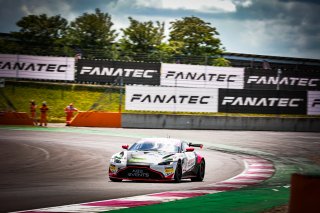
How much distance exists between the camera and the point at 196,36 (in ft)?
176

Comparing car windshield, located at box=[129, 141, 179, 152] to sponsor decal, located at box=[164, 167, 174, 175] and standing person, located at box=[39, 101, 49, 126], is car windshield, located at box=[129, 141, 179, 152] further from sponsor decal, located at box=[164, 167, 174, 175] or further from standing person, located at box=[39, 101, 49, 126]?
standing person, located at box=[39, 101, 49, 126]

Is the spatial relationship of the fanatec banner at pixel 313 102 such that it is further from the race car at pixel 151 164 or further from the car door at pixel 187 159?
the race car at pixel 151 164

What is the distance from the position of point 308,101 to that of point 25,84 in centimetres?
1742

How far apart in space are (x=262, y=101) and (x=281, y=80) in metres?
3.53

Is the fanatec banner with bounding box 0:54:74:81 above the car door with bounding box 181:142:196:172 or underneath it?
above

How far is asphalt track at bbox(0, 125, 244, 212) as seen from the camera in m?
10.9

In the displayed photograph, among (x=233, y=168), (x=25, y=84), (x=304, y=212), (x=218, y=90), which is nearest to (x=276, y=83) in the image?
(x=218, y=90)

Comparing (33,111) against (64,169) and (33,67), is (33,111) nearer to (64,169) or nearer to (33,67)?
(33,67)

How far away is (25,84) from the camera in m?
40.0

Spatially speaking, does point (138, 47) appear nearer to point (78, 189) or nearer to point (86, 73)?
point (86, 73)

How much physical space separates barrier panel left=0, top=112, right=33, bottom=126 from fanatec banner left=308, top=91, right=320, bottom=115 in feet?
55.1

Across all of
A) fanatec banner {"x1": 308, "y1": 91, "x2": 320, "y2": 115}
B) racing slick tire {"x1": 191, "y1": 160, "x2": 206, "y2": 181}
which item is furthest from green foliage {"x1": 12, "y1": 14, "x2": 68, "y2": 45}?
racing slick tire {"x1": 191, "y1": 160, "x2": 206, "y2": 181}

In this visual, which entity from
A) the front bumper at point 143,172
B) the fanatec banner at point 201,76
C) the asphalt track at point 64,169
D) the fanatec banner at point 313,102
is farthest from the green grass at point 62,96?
the front bumper at point 143,172

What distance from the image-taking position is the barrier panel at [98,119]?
3531cm
